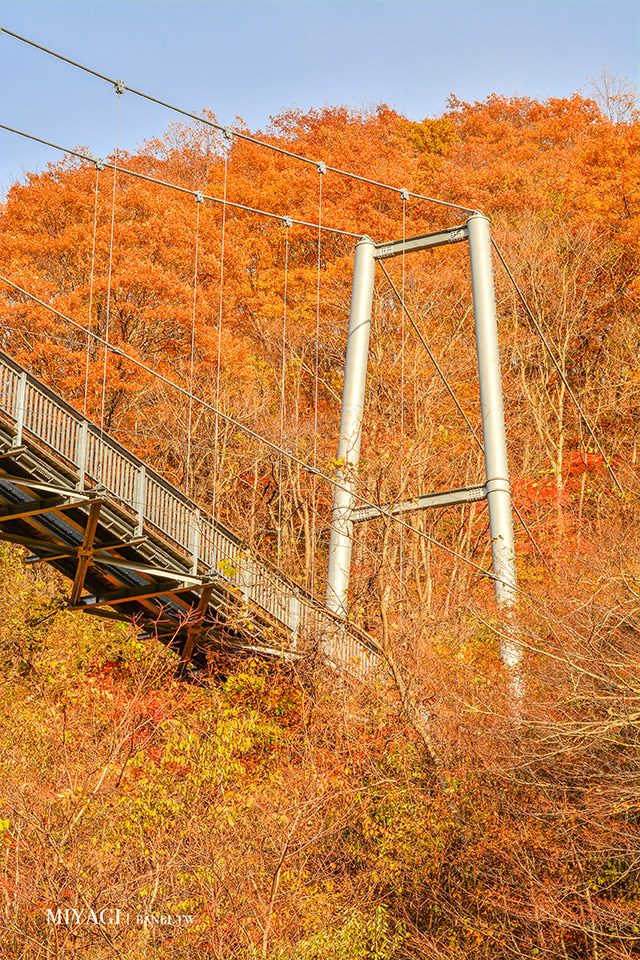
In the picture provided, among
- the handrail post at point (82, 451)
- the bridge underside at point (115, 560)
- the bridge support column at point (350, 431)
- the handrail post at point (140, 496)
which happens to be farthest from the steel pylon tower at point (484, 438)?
the handrail post at point (82, 451)

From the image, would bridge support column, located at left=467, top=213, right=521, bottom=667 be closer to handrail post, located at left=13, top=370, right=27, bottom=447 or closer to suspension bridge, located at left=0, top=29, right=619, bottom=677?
suspension bridge, located at left=0, top=29, right=619, bottom=677

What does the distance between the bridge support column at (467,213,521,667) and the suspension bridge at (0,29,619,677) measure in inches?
0.6

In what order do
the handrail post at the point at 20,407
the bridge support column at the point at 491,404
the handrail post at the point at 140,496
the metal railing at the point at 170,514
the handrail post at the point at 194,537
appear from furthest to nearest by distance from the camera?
the handrail post at the point at 194,537 < the handrail post at the point at 140,496 < the bridge support column at the point at 491,404 < the metal railing at the point at 170,514 < the handrail post at the point at 20,407

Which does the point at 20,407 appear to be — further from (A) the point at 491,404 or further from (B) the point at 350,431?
(A) the point at 491,404

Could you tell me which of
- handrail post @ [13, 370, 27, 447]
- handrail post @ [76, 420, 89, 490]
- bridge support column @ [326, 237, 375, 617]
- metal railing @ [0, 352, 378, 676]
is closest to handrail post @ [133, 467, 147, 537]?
metal railing @ [0, 352, 378, 676]

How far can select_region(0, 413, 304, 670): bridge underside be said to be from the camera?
1357cm

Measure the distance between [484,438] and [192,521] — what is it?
4.10m

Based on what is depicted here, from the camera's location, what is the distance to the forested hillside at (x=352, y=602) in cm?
1010

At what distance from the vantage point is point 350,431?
1467 cm

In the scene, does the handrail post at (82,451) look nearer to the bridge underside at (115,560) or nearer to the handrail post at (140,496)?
the bridge underside at (115,560)

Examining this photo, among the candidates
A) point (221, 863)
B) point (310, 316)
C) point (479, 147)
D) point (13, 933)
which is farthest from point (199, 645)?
point (479, 147)

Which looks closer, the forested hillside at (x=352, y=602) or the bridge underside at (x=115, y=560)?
the forested hillside at (x=352, y=602)

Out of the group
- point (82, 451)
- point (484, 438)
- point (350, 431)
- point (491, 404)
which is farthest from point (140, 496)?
point (491, 404)

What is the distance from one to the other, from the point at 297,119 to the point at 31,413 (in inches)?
1120
